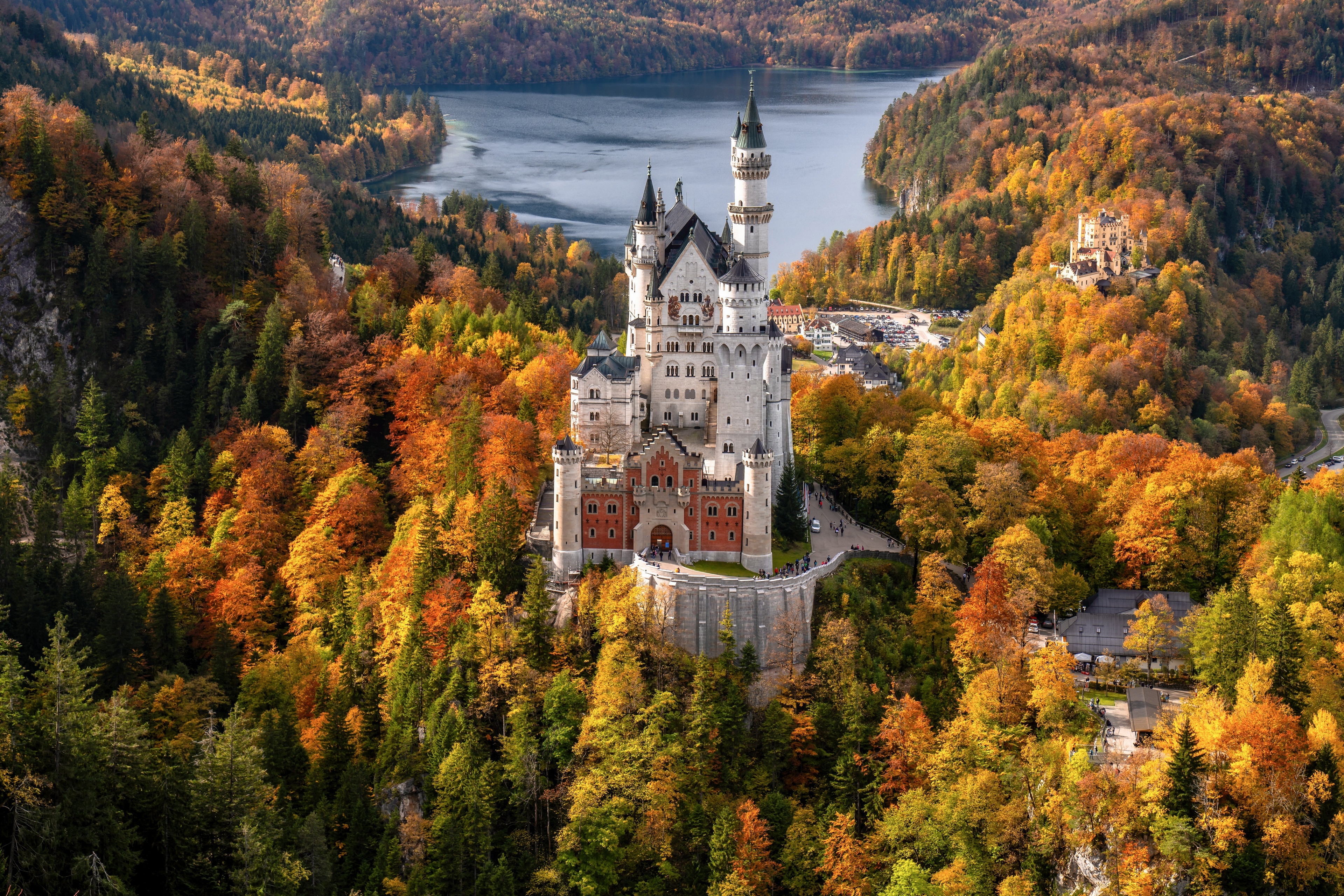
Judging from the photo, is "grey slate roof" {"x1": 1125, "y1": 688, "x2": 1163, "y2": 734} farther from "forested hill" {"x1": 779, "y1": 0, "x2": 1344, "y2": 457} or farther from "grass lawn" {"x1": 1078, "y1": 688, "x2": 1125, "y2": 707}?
"forested hill" {"x1": 779, "y1": 0, "x2": 1344, "y2": 457}

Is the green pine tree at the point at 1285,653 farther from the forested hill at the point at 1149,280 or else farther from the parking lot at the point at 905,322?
the parking lot at the point at 905,322

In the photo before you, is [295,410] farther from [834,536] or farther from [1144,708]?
Result: [1144,708]

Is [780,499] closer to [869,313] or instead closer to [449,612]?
[449,612]

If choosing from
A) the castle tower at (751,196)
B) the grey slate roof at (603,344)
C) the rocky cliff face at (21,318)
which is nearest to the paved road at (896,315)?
the castle tower at (751,196)

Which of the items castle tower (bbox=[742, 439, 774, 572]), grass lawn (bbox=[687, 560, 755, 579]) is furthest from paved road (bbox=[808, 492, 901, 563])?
grass lawn (bbox=[687, 560, 755, 579])

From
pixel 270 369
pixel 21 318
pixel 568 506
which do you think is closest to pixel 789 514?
pixel 568 506
